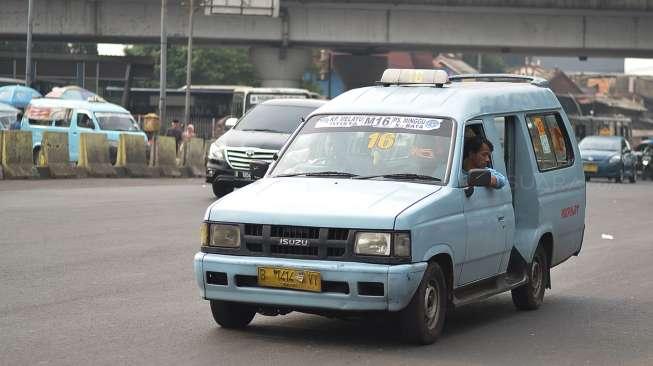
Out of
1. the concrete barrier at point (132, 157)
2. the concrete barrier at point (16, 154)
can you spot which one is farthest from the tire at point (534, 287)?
the concrete barrier at point (132, 157)

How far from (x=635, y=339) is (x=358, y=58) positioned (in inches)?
2234

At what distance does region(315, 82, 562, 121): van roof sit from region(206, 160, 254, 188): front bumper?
40.4ft

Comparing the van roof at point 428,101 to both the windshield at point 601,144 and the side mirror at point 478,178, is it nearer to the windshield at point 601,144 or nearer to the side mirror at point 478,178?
the side mirror at point 478,178

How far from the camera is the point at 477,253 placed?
9359mm

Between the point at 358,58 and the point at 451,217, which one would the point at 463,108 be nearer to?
the point at 451,217

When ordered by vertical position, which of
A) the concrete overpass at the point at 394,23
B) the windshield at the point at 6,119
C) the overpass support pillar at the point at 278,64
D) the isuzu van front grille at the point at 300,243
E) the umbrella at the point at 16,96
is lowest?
the isuzu van front grille at the point at 300,243

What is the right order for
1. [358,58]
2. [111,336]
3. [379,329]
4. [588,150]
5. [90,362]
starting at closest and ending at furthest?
[90,362], [111,336], [379,329], [588,150], [358,58]

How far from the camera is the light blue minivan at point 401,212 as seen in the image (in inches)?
324

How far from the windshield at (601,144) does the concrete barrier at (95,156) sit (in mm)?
19131

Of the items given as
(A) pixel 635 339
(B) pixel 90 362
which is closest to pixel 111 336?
(B) pixel 90 362

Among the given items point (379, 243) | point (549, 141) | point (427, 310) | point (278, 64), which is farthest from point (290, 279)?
point (278, 64)

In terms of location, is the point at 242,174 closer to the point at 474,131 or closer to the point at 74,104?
the point at 474,131

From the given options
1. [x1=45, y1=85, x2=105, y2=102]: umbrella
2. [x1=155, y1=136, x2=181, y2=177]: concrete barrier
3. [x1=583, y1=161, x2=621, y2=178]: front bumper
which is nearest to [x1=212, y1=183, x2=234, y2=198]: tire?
[x1=155, y1=136, x2=181, y2=177]: concrete barrier

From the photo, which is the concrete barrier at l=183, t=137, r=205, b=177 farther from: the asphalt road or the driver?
the driver
